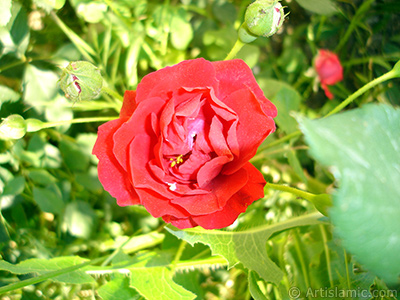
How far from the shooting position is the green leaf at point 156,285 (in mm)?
487

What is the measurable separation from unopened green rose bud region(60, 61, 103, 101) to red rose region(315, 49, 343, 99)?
53 centimetres

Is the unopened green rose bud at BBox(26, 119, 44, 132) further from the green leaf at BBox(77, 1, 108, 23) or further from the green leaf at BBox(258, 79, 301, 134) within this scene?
the green leaf at BBox(258, 79, 301, 134)

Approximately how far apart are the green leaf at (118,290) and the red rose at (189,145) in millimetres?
172

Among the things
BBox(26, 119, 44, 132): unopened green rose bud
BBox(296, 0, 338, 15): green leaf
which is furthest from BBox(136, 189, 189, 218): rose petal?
BBox(296, 0, 338, 15): green leaf

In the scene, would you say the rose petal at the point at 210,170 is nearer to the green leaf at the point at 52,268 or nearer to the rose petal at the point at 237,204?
the rose petal at the point at 237,204

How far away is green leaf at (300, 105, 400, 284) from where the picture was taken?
0.82 ft

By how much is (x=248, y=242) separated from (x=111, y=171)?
0.24m

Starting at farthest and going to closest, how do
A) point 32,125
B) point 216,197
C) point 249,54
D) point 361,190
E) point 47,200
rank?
1. point 249,54
2. point 47,200
3. point 32,125
4. point 216,197
5. point 361,190

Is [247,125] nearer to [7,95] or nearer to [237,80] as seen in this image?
[237,80]

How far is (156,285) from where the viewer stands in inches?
20.2

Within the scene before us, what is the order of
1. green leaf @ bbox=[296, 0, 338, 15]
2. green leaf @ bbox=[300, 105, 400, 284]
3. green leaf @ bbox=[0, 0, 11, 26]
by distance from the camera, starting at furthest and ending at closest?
green leaf @ bbox=[296, 0, 338, 15], green leaf @ bbox=[0, 0, 11, 26], green leaf @ bbox=[300, 105, 400, 284]

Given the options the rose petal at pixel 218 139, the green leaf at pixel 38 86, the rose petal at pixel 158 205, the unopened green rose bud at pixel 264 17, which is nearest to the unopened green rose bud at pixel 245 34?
the unopened green rose bud at pixel 264 17

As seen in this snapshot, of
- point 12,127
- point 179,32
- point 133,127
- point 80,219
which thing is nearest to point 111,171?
point 133,127

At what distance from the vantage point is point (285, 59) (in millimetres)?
862
